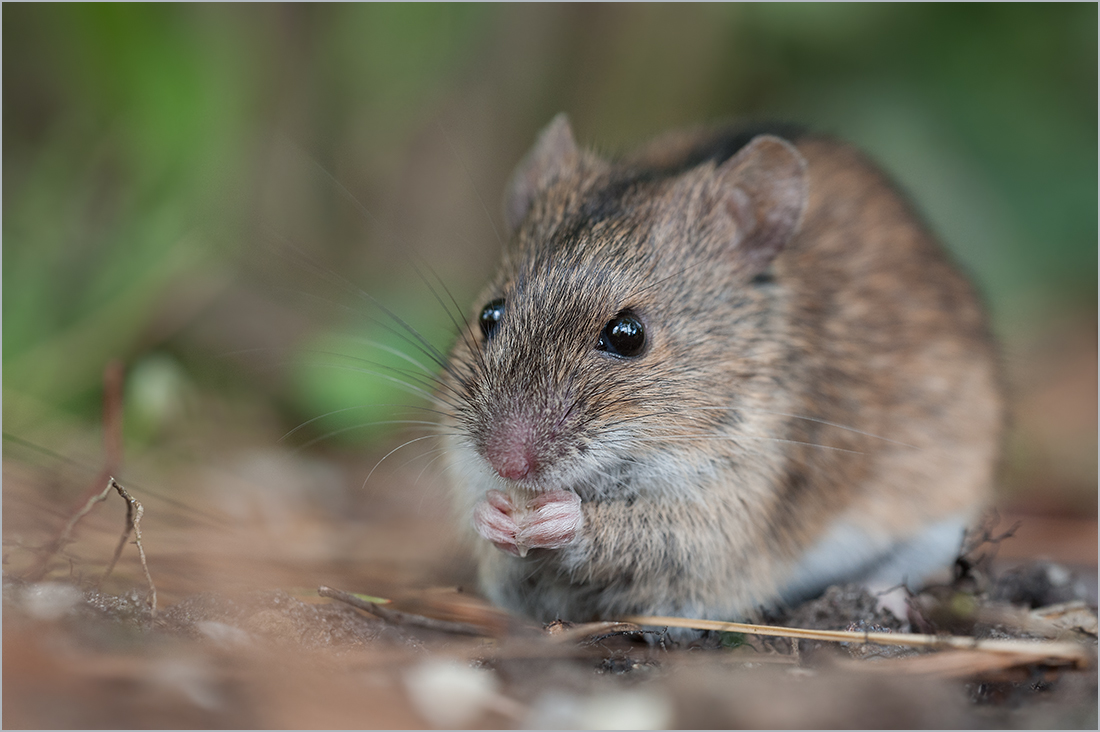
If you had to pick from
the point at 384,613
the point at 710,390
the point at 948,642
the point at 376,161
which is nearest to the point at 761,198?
the point at 710,390

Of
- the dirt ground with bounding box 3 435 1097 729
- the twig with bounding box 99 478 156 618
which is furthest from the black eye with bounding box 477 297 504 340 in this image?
the twig with bounding box 99 478 156 618

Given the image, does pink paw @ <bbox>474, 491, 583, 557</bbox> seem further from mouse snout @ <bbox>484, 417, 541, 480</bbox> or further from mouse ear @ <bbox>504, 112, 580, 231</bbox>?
mouse ear @ <bbox>504, 112, 580, 231</bbox>

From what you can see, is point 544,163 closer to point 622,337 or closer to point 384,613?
point 622,337

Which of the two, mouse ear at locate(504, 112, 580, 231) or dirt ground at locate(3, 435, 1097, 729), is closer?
dirt ground at locate(3, 435, 1097, 729)

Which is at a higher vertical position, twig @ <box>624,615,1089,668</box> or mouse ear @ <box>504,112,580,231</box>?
mouse ear @ <box>504,112,580,231</box>

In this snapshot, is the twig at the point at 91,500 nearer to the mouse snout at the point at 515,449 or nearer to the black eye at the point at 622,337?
the mouse snout at the point at 515,449

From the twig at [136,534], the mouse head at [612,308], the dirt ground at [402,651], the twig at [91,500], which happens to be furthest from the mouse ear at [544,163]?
the twig at [136,534]
